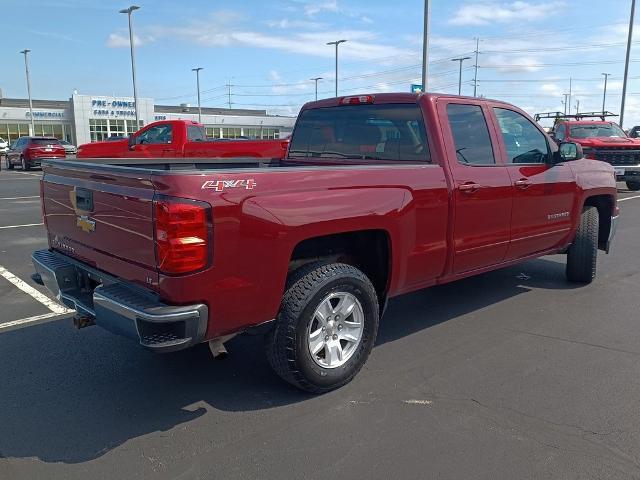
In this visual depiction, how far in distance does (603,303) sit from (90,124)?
62.0 metres

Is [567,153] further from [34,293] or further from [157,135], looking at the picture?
[157,135]

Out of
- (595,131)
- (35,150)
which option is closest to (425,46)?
(595,131)

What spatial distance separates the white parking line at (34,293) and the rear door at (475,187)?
11.9ft

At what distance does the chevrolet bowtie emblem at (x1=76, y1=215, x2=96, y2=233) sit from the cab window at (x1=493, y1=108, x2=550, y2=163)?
11.2 feet

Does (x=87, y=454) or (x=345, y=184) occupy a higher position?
(x=345, y=184)

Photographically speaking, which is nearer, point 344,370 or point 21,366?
point 344,370

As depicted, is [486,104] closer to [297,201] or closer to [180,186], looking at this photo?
[297,201]

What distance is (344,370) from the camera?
3678 mm

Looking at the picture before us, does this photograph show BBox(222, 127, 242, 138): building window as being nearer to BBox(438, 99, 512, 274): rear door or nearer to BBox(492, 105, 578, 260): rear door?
BBox(492, 105, 578, 260): rear door

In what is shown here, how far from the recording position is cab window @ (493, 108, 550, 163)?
494 centimetres

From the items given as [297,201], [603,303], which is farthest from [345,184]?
[603,303]

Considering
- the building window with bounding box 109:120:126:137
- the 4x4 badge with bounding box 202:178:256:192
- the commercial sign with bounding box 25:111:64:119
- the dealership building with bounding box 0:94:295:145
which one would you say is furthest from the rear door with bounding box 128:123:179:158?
the building window with bounding box 109:120:126:137

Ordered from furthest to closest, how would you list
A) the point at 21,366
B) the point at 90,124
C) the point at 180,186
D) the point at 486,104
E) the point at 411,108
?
the point at 90,124
the point at 486,104
the point at 411,108
the point at 21,366
the point at 180,186

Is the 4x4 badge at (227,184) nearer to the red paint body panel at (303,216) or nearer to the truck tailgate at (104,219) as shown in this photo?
the red paint body panel at (303,216)
